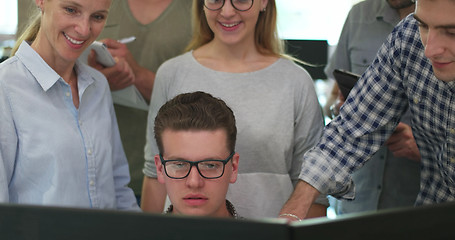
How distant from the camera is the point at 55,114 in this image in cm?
135

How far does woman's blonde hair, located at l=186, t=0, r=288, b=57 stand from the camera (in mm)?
1693

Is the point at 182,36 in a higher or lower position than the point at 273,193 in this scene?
higher

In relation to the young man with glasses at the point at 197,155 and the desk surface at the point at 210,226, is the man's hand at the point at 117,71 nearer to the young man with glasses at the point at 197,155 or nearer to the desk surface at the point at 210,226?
the young man with glasses at the point at 197,155

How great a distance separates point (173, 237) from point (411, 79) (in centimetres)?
97

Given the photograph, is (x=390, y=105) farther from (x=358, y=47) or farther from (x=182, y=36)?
(x=182, y=36)

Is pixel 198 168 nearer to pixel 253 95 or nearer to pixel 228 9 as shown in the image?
pixel 253 95

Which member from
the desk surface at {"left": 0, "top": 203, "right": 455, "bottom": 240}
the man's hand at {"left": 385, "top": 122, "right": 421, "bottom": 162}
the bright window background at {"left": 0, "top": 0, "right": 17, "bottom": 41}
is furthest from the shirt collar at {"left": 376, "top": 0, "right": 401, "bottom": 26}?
the bright window background at {"left": 0, "top": 0, "right": 17, "bottom": 41}

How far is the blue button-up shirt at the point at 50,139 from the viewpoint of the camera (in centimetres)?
126

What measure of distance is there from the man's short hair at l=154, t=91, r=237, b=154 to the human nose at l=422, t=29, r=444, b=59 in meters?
0.53

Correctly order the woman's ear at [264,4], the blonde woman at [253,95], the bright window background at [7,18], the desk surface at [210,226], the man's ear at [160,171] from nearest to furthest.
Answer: the desk surface at [210,226] < the man's ear at [160,171] < the blonde woman at [253,95] < the woman's ear at [264,4] < the bright window background at [7,18]

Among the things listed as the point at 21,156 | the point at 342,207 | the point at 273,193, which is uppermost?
the point at 21,156

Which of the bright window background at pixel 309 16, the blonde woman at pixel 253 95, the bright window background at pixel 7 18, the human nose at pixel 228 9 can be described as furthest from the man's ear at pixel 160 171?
the bright window background at pixel 309 16

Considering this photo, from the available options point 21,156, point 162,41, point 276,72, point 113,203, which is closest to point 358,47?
point 276,72

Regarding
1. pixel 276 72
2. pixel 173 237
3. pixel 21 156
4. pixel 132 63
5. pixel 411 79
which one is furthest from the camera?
pixel 132 63
